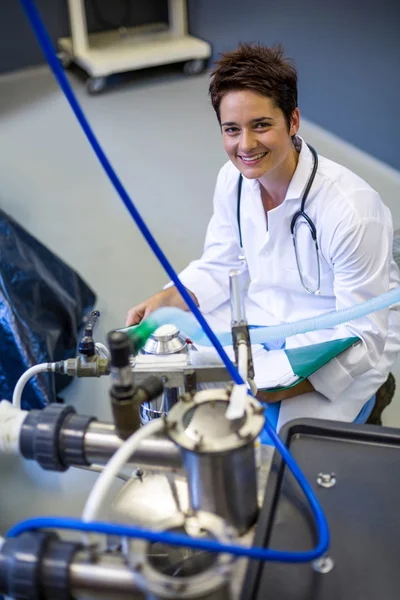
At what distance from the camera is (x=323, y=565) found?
0.65 meters

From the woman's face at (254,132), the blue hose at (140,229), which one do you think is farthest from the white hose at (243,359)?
the woman's face at (254,132)

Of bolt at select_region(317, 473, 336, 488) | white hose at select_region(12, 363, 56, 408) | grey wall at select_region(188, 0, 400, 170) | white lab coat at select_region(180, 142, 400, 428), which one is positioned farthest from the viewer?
grey wall at select_region(188, 0, 400, 170)

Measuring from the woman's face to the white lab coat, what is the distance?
58 mm

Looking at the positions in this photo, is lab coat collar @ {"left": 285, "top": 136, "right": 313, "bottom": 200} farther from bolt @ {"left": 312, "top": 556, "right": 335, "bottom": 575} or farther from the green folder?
bolt @ {"left": 312, "top": 556, "right": 335, "bottom": 575}

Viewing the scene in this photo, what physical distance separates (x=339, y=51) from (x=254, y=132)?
170cm

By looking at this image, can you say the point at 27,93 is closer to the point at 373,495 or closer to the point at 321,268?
the point at 321,268

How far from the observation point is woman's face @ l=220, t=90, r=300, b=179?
133 centimetres

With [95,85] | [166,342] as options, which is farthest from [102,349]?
[95,85]

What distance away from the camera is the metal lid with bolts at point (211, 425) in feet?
1.94

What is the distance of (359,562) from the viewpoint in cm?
65

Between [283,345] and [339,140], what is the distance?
5.96ft

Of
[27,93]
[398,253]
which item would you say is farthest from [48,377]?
[27,93]

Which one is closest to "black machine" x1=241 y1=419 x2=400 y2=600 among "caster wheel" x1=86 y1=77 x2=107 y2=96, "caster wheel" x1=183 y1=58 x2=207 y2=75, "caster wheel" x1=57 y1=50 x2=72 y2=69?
"caster wheel" x1=86 y1=77 x2=107 y2=96

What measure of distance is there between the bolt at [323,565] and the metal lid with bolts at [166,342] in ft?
1.59
